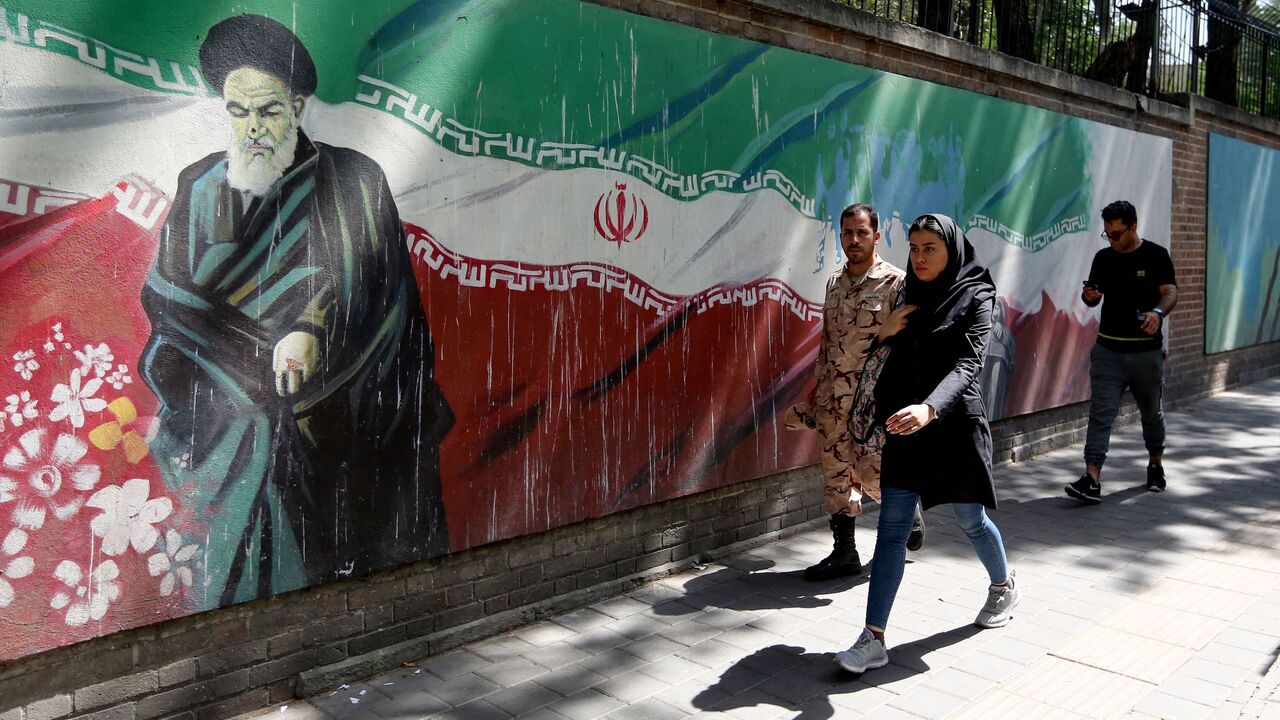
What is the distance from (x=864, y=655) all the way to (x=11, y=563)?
9.60 ft

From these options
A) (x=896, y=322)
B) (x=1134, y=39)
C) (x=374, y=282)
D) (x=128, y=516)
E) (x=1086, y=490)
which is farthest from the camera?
(x=1134, y=39)

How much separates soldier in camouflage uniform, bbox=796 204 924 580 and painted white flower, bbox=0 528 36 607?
3.38 meters

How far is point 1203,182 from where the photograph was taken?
36.9 ft

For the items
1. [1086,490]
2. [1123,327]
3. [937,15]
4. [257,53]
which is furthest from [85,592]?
[937,15]

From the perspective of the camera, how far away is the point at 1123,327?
7.02 meters

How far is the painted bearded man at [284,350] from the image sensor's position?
11.5 ft

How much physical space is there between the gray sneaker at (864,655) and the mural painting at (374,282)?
1391mm

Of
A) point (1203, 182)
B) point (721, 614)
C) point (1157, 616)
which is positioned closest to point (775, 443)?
point (721, 614)

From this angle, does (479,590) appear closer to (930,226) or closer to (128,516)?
(128,516)

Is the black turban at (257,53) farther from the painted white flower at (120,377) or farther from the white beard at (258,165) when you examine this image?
the painted white flower at (120,377)

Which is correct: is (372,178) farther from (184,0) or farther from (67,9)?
(67,9)

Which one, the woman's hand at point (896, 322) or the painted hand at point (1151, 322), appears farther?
the painted hand at point (1151, 322)

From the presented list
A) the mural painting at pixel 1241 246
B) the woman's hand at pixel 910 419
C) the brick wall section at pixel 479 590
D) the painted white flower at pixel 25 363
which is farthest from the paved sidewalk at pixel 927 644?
the mural painting at pixel 1241 246

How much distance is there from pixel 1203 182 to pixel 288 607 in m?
10.6
